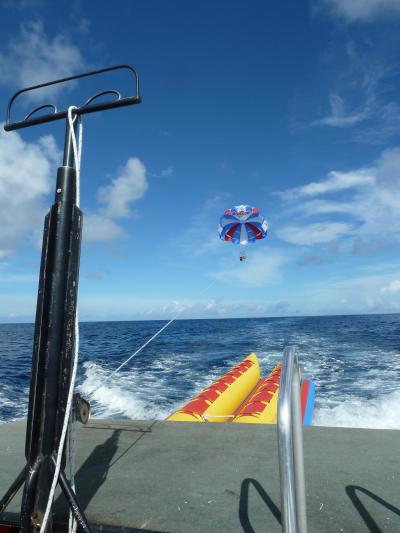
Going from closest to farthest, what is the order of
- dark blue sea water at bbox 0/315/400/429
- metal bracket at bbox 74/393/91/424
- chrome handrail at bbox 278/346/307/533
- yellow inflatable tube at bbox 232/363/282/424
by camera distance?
1. chrome handrail at bbox 278/346/307/533
2. metal bracket at bbox 74/393/91/424
3. yellow inflatable tube at bbox 232/363/282/424
4. dark blue sea water at bbox 0/315/400/429

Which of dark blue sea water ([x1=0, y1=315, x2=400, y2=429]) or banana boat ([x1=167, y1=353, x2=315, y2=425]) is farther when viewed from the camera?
dark blue sea water ([x1=0, y1=315, x2=400, y2=429])

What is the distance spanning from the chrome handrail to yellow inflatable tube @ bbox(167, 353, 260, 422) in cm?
395

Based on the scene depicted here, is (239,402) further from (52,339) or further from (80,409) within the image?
(52,339)

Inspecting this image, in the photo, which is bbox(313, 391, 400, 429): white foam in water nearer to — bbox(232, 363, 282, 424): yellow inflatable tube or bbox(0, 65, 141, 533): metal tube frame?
bbox(232, 363, 282, 424): yellow inflatable tube

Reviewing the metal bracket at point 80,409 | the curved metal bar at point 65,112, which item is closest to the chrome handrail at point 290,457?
the metal bracket at point 80,409

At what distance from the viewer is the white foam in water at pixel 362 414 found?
1047 centimetres

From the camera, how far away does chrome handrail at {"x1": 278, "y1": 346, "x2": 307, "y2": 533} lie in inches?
68.7

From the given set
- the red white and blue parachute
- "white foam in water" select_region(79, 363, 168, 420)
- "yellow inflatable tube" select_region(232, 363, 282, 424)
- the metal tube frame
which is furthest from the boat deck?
the red white and blue parachute

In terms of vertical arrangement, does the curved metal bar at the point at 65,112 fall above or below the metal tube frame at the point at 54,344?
above

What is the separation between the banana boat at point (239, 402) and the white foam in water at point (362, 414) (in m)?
1.17

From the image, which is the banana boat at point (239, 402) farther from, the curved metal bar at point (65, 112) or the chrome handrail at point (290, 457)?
the curved metal bar at point (65, 112)

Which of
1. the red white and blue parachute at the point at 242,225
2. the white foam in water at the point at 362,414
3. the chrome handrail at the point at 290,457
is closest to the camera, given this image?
the chrome handrail at the point at 290,457

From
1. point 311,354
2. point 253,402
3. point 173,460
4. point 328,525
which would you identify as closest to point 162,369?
point 311,354

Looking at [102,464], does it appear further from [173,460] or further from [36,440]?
[36,440]
